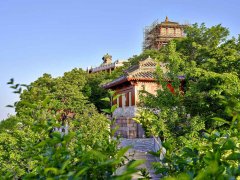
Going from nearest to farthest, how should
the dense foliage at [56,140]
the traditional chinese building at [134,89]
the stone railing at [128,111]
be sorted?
the dense foliage at [56,140] < the traditional chinese building at [134,89] < the stone railing at [128,111]

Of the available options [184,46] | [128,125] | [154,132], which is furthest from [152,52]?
[154,132]

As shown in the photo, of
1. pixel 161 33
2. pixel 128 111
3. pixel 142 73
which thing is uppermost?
pixel 161 33

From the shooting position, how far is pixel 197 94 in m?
13.0

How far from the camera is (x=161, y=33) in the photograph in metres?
46.4

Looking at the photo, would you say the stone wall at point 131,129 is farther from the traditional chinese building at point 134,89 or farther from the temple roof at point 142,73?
the temple roof at point 142,73

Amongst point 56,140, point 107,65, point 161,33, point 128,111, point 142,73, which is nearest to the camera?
point 56,140

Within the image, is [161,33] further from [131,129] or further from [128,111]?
[131,129]

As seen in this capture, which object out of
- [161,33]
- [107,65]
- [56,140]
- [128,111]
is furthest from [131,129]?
[107,65]

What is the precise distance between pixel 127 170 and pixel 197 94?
12343mm

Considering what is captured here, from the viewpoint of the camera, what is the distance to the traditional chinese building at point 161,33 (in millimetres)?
45844

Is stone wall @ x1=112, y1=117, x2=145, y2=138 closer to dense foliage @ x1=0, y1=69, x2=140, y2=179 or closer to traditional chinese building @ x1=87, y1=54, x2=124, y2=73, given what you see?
dense foliage @ x1=0, y1=69, x2=140, y2=179

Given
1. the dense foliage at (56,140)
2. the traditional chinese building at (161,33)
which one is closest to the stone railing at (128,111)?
the dense foliage at (56,140)

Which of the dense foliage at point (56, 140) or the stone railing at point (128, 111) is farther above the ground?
the stone railing at point (128, 111)

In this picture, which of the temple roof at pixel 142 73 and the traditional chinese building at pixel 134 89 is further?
the temple roof at pixel 142 73
